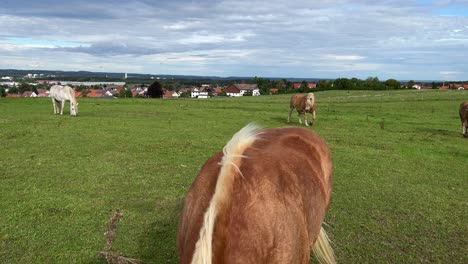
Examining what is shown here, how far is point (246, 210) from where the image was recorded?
2416 mm

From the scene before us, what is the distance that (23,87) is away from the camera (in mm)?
60344

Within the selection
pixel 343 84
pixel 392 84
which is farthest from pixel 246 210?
pixel 392 84

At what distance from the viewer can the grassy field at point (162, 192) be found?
552 centimetres

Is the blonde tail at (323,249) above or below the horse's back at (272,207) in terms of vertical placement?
below

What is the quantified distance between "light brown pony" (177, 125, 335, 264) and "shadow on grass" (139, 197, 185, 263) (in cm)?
257

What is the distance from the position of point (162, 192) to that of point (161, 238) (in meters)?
2.24

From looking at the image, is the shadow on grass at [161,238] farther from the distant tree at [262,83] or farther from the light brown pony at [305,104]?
the distant tree at [262,83]

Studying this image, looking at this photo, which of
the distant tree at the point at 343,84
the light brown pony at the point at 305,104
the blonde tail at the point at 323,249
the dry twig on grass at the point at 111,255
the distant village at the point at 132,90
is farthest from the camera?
the distant tree at the point at 343,84

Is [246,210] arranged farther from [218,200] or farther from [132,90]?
[132,90]

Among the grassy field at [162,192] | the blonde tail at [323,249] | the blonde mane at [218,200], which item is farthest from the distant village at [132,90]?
the blonde mane at [218,200]

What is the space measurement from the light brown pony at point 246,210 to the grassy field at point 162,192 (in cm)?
265

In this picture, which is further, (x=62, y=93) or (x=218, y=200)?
(x=62, y=93)

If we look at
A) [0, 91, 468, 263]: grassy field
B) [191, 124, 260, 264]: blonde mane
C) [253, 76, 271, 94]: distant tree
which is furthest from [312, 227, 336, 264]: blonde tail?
[253, 76, 271, 94]: distant tree

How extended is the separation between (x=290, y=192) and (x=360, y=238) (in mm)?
3679
